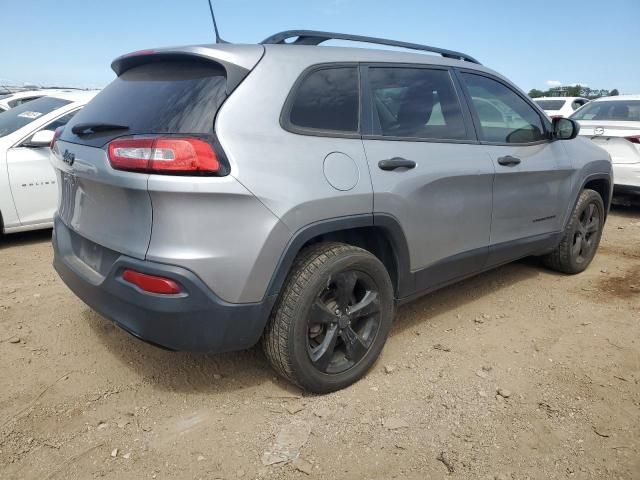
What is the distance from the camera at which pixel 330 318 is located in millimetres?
2527

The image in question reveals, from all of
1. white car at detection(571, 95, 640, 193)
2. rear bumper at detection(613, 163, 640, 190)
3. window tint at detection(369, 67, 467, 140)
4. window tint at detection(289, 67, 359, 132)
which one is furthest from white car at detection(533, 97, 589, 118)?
window tint at detection(289, 67, 359, 132)

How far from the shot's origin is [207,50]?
90.4 inches

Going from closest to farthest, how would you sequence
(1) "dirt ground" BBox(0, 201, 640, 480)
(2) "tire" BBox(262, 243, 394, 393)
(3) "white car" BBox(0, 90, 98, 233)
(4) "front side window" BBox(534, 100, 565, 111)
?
(1) "dirt ground" BBox(0, 201, 640, 480) < (2) "tire" BBox(262, 243, 394, 393) < (3) "white car" BBox(0, 90, 98, 233) < (4) "front side window" BBox(534, 100, 565, 111)

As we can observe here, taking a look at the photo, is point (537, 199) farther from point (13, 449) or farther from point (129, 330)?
point (13, 449)

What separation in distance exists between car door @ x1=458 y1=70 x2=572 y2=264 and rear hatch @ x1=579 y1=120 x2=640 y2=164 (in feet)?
10.8

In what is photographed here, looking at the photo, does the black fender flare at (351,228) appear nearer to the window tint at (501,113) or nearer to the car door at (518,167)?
the car door at (518,167)

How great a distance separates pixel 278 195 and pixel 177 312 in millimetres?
642

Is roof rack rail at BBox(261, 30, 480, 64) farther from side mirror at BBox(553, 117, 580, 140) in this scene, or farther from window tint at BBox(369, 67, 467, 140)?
side mirror at BBox(553, 117, 580, 140)

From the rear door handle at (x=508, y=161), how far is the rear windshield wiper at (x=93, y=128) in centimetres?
232

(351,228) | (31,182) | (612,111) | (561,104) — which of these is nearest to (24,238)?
(31,182)

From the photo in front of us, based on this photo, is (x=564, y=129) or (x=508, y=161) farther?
(x=564, y=129)

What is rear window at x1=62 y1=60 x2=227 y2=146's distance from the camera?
7.09 ft

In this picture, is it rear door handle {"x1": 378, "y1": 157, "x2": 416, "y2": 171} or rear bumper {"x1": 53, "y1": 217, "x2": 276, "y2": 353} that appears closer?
rear bumper {"x1": 53, "y1": 217, "x2": 276, "y2": 353}

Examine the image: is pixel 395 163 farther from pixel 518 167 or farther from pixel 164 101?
pixel 518 167
